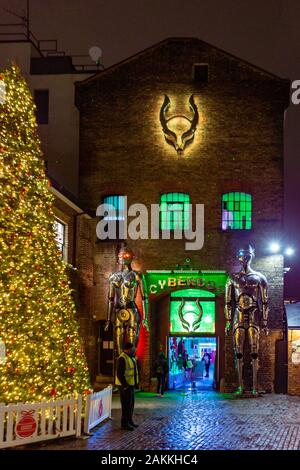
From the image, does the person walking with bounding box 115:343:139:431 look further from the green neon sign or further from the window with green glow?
the window with green glow

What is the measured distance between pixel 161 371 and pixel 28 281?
11882mm

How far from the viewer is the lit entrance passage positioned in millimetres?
27266

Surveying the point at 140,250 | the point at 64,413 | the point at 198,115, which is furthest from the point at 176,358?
the point at 64,413

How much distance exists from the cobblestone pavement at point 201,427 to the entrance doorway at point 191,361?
154 inches

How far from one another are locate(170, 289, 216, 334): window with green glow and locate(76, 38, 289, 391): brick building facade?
265 millimetres

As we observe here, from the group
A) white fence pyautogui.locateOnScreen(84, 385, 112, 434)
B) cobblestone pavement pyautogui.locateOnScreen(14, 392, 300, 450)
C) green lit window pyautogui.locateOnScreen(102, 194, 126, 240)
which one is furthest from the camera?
green lit window pyautogui.locateOnScreen(102, 194, 126, 240)

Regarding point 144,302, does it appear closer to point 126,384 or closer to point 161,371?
point 161,371

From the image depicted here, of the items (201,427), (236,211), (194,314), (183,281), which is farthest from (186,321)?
(201,427)

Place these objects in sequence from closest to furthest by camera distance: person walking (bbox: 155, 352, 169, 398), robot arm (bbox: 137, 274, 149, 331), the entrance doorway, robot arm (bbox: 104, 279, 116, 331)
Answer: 1. robot arm (bbox: 104, 279, 116, 331)
2. robot arm (bbox: 137, 274, 149, 331)
3. person walking (bbox: 155, 352, 169, 398)
4. the entrance doorway

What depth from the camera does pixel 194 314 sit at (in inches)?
1077

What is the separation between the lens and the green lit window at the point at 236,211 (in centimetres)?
2678

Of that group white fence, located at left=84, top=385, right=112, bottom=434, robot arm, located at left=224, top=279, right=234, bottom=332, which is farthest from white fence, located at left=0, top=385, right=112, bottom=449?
robot arm, located at left=224, top=279, right=234, bottom=332
